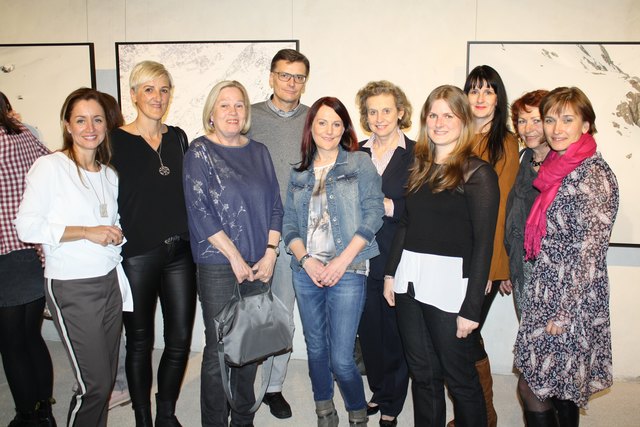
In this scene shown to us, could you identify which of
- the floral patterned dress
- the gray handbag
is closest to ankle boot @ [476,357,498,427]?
the floral patterned dress

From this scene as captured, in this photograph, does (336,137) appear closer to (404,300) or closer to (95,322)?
(404,300)

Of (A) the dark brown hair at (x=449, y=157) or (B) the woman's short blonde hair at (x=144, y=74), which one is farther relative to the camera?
(B) the woman's short blonde hair at (x=144, y=74)

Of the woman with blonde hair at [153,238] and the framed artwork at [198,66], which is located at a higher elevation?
the framed artwork at [198,66]

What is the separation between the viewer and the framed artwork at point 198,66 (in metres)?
3.45

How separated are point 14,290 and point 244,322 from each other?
1216mm

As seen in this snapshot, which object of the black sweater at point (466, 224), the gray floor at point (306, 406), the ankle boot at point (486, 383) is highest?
the black sweater at point (466, 224)

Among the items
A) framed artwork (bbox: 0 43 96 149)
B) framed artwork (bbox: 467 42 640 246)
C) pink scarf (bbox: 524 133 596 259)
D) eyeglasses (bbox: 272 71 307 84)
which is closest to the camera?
pink scarf (bbox: 524 133 596 259)

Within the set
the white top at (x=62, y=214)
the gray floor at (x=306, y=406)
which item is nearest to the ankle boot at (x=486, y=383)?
the gray floor at (x=306, y=406)

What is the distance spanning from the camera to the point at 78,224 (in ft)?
6.75

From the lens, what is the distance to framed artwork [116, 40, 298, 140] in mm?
3447

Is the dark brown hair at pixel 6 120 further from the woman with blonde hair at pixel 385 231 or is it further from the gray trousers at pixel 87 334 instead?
the woman with blonde hair at pixel 385 231

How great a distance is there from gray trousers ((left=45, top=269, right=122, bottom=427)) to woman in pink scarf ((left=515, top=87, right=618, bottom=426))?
74.5 inches

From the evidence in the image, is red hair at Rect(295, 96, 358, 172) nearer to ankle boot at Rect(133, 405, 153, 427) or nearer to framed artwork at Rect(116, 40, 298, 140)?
framed artwork at Rect(116, 40, 298, 140)

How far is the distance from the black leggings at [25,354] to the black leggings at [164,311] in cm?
51
